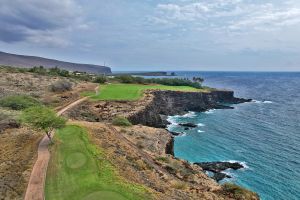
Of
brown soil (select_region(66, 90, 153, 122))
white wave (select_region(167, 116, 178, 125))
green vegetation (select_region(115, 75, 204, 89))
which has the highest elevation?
green vegetation (select_region(115, 75, 204, 89))

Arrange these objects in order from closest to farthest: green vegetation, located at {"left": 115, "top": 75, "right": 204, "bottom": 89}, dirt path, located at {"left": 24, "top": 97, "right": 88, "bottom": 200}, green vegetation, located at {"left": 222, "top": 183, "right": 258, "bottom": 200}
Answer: dirt path, located at {"left": 24, "top": 97, "right": 88, "bottom": 200} < green vegetation, located at {"left": 222, "top": 183, "right": 258, "bottom": 200} < green vegetation, located at {"left": 115, "top": 75, "right": 204, "bottom": 89}

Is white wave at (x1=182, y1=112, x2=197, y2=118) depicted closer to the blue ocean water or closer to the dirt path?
the blue ocean water

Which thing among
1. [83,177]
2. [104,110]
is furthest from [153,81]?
[83,177]

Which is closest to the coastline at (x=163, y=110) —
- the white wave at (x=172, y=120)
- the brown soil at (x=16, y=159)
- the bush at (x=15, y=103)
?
the white wave at (x=172, y=120)

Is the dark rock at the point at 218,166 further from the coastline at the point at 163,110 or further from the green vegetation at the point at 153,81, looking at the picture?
the green vegetation at the point at 153,81

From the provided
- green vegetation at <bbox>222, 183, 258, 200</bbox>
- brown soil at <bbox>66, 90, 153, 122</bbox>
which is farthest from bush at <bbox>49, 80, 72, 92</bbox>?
green vegetation at <bbox>222, 183, 258, 200</bbox>

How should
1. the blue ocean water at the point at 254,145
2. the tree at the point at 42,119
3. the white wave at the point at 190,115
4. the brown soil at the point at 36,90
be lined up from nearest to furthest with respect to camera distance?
the tree at the point at 42,119, the blue ocean water at the point at 254,145, the brown soil at the point at 36,90, the white wave at the point at 190,115
